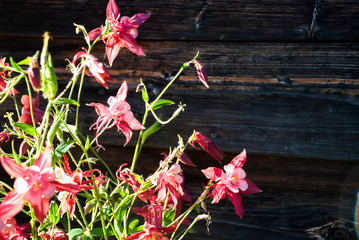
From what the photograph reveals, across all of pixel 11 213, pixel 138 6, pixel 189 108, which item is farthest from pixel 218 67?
pixel 11 213

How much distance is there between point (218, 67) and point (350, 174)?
18.4 inches

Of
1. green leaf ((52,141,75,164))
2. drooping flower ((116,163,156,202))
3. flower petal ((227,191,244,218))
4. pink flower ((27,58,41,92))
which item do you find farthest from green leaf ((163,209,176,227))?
pink flower ((27,58,41,92))

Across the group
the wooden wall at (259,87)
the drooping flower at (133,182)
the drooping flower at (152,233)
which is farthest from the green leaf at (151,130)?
the wooden wall at (259,87)

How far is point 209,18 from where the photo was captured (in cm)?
121

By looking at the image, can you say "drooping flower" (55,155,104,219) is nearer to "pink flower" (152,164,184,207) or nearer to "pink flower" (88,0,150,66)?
"pink flower" (152,164,184,207)

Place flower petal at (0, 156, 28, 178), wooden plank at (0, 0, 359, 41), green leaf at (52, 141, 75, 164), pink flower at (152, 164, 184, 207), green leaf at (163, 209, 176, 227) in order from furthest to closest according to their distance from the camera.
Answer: wooden plank at (0, 0, 359, 41) → green leaf at (163, 209, 176, 227) → pink flower at (152, 164, 184, 207) → green leaf at (52, 141, 75, 164) → flower petal at (0, 156, 28, 178)

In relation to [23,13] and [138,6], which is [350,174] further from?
[23,13]

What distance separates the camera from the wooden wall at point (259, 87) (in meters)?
1.18

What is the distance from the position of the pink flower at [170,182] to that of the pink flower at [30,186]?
0.26 metres

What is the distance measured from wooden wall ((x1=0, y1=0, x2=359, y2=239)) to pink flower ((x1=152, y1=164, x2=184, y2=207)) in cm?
38

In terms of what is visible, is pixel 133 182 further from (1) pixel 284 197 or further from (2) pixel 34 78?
(1) pixel 284 197

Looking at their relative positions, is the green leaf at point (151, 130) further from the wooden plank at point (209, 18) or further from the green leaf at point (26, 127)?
the wooden plank at point (209, 18)

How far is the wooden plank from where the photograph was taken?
3.82 feet

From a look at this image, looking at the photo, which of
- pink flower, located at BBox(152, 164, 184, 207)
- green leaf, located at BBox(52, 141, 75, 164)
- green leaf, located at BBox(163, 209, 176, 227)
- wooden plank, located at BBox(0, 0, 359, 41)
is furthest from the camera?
wooden plank, located at BBox(0, 0, 359, 41)
